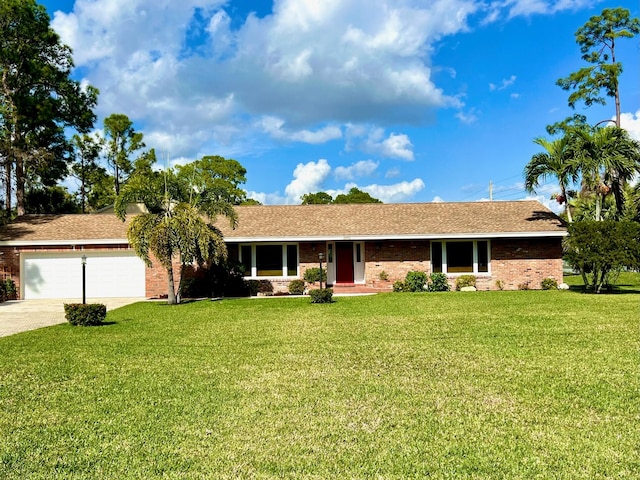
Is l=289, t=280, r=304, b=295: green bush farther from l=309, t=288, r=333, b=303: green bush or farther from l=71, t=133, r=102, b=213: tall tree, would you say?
l=71, t=133, r=102, b=213: tall tree

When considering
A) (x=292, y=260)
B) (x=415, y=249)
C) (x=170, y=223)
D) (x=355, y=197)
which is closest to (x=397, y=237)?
(x=415, y=249)

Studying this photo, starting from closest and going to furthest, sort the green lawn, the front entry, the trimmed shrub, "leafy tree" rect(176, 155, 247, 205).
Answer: the green lawn → the trimmed shrub → the front entry → "leafy tree" rect(176, 155, 247, 205)

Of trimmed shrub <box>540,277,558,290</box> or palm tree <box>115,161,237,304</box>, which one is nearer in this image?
palm tree <box>115,161,237,304</box>

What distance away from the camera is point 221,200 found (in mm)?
17375

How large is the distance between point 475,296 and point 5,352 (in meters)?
14.3

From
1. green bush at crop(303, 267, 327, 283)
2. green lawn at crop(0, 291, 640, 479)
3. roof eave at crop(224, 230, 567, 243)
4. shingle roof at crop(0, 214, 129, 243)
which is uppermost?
shingle roof at crop(0, 214, 129, 243)

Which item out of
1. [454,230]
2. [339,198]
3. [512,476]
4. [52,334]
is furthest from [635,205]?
[339,198]

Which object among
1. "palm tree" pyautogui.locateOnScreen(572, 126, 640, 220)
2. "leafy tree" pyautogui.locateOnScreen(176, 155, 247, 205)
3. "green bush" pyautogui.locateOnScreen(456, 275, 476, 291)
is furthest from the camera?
"leafy tree" pyautogui.locateOnScreen(176, 155, 247, 205)

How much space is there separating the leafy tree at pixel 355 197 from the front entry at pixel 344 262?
35.0 m

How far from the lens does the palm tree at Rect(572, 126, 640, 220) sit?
18469 mm

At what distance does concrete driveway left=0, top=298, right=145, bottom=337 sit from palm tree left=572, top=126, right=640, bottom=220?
19.1 metres

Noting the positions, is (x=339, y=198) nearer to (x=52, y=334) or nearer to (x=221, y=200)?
(x=221, y=200)

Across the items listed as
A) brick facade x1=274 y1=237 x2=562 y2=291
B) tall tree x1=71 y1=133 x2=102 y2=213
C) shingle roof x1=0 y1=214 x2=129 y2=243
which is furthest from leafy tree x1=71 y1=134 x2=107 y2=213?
brick facade x1=274 y1=237 x2=562 y2=291

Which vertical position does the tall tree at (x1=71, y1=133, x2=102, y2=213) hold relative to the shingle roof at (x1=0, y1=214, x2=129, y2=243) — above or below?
above
